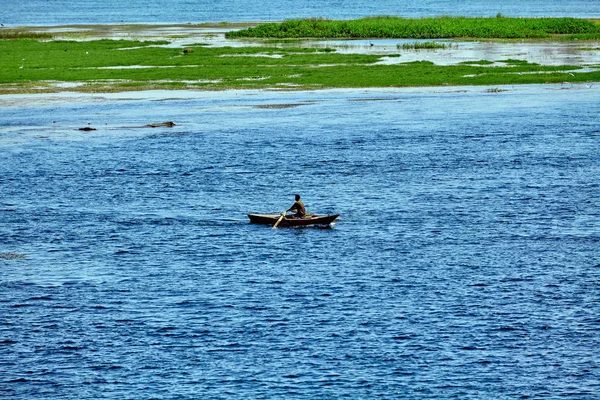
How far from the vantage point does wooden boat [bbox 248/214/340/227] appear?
5178cm

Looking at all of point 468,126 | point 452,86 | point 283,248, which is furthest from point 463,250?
point 452,86

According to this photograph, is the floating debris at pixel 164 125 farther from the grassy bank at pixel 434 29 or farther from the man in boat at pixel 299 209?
the grassy bank at pixel 434 29

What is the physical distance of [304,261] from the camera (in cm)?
4628

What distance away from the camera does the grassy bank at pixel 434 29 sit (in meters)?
152

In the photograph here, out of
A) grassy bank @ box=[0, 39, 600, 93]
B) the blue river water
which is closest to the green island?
grassy bank @ box=[0, 39, 600, 93]

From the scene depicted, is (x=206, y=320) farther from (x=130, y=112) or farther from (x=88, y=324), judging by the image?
(x=130, y=112)

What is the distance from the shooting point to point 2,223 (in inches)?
2156

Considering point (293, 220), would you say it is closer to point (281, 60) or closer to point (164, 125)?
point (164, 125)

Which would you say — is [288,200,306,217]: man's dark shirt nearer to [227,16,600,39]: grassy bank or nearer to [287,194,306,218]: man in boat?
[287,194,306,218]: man in boat

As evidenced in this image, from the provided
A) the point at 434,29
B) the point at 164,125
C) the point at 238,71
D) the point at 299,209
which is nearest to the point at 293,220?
the point at 299,209

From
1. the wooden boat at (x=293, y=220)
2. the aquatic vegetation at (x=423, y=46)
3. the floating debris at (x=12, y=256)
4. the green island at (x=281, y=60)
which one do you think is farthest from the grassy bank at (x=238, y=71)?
the floating debris at (x=12, y=256)

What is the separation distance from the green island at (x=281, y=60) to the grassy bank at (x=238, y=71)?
11 cm

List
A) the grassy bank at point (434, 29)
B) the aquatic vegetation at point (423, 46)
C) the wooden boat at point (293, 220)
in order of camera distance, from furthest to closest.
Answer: the grassy bank at point (434, 29), the aquatic vegetation at point (423, 46), the wooden boat at point (293, 220)

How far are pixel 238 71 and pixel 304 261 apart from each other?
70.0m
